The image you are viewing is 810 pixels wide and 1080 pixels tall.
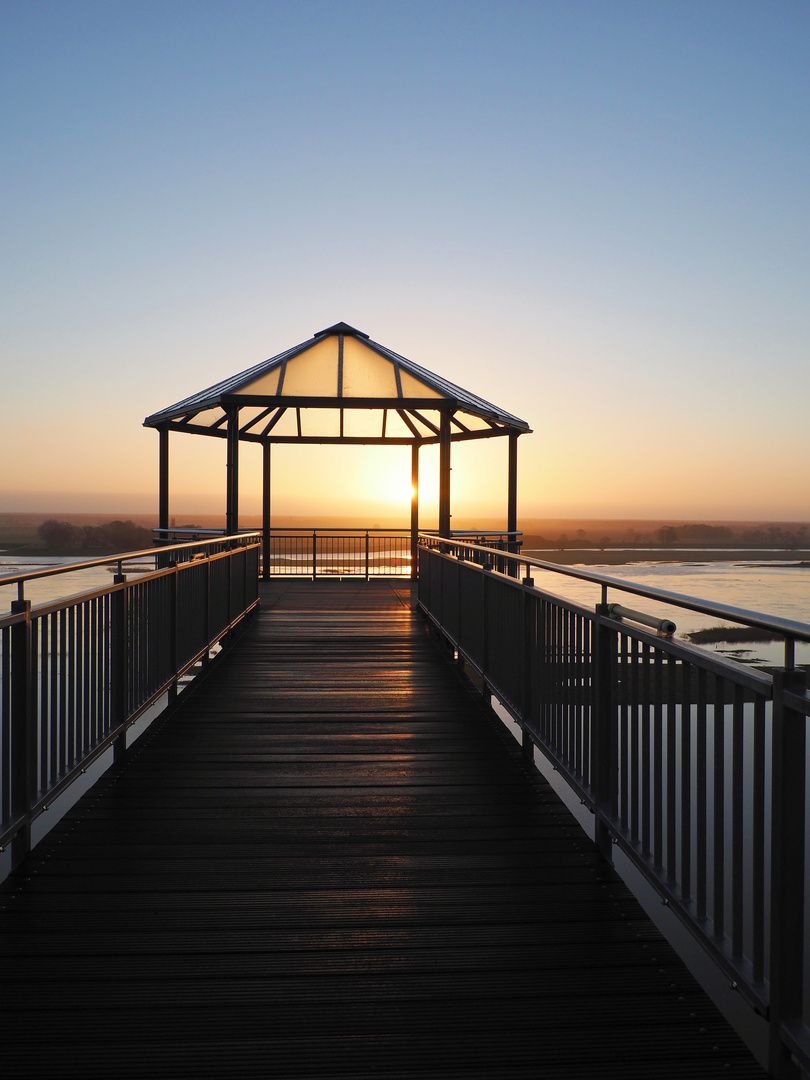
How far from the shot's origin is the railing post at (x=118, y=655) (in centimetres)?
476

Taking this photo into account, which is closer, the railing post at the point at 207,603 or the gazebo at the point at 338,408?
the railing post at the point at 207,603

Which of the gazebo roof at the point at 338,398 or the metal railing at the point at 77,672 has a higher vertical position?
the gazebo roof at the point at 338,398

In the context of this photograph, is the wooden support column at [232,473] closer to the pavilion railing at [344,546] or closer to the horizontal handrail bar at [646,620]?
the pavilion railing at [344,546]

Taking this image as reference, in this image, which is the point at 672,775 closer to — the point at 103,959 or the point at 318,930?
the point at 318,930

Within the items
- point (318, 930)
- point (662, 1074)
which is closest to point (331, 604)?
point (318, 930)

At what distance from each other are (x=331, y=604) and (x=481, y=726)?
26.4ft

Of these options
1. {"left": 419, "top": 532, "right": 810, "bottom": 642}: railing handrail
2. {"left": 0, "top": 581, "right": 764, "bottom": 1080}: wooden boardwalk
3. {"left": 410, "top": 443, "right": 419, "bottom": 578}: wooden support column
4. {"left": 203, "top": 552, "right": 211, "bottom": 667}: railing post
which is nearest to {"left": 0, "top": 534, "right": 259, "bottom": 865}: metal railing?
{"left": 0, "top": 581, "right": 764, "bottom": 1080}: wooden boardwalk

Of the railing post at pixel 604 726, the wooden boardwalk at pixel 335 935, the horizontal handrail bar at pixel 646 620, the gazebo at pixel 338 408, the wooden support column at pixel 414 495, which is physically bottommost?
the wooden boardwalk at pixel 335 935

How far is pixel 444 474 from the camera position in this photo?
14305 mm

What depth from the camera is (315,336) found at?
50.7 ft

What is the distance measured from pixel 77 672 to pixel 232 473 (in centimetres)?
968

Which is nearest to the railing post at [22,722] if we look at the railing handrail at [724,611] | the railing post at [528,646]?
the railing handrail at [724,611]

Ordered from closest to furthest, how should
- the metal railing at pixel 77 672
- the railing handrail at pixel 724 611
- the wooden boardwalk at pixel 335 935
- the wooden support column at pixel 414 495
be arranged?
the railing handrail at pixel 724 611
the wooden boardwalk at pixel 335 935
the metal railing at pixel 77 672
the wooden support column at pixel 414 495

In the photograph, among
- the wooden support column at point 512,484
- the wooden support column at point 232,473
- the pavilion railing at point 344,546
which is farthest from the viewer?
the pavilion railing at point 344,546
